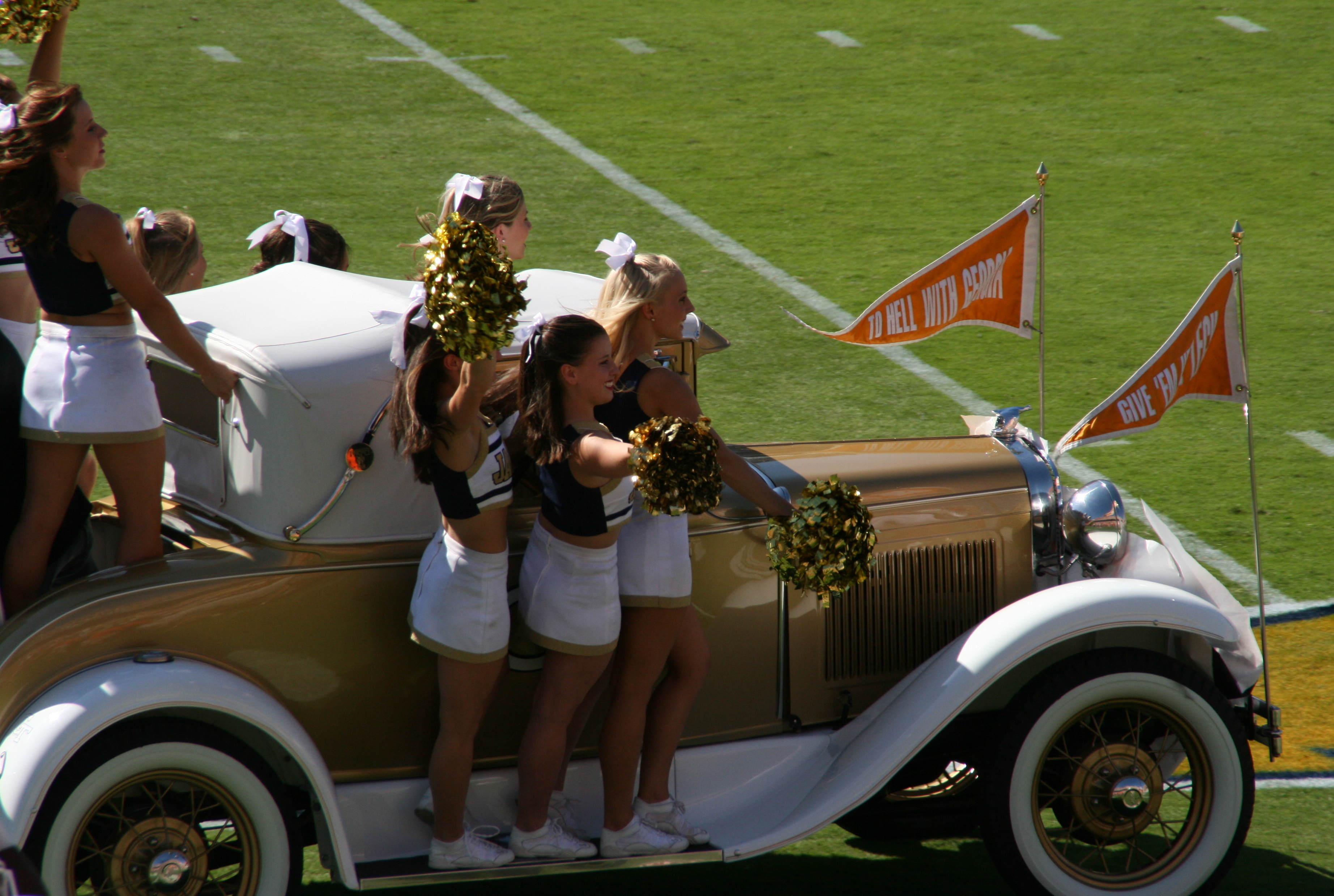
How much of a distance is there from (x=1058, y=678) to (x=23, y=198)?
2.96 metres

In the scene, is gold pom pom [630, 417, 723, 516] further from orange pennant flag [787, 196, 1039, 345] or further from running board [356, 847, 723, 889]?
orange pennant flag [787, 196, 1039, 345]

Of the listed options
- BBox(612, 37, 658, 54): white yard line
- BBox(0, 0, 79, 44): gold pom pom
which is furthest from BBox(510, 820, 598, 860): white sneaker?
BBox(612, 37, 658, 54): white yard line

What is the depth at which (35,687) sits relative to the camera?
11.9ft

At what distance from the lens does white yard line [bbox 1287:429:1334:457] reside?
7.81 meters

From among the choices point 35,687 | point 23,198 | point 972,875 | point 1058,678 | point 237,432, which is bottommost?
point 972,875

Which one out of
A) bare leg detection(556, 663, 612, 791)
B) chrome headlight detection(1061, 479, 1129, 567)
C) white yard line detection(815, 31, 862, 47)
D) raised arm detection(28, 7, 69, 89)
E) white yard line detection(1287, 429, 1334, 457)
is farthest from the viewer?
white yard line detection(815, 31, 862, 47)

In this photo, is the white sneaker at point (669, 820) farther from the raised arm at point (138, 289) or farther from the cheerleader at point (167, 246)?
the cheerleader at point (167, 246)

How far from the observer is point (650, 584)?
4.02 meters

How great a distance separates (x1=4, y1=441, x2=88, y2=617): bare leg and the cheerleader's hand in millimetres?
382

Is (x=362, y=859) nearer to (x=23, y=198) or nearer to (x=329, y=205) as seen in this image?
(x=23, y=198)

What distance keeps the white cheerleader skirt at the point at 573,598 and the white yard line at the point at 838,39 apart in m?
12.3

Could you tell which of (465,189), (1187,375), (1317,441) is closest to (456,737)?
(465,189)

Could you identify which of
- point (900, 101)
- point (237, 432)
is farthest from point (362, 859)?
point (900, 101)

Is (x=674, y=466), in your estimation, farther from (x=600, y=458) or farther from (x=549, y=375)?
(x=549, y=375)
